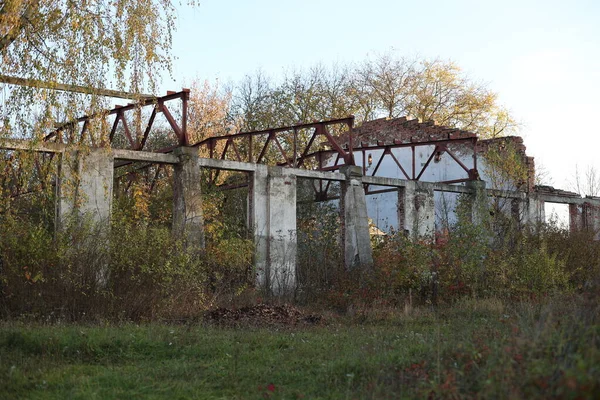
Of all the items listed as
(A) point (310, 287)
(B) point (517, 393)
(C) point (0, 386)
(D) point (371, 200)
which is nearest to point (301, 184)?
(D) point (371, 200)

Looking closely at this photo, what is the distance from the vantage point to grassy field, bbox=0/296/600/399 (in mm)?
5808

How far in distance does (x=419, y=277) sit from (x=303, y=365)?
9506mm

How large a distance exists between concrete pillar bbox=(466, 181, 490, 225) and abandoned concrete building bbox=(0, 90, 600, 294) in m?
0.07

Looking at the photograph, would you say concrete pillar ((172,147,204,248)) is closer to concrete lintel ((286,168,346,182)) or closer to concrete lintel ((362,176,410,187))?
concrete lintel ((286,168,346,182))

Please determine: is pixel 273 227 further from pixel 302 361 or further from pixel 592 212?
pixel 592 212

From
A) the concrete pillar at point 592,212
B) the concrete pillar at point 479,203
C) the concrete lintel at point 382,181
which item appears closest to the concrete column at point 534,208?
the concrete pillar at point 479,203

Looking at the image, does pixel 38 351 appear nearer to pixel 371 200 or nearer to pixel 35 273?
pixel 35 273

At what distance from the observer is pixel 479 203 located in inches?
802

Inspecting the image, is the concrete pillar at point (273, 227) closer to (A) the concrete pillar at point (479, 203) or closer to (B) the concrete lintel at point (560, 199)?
(A) the concrete pillar at point (479, 203)

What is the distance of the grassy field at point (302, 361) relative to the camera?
229 inches

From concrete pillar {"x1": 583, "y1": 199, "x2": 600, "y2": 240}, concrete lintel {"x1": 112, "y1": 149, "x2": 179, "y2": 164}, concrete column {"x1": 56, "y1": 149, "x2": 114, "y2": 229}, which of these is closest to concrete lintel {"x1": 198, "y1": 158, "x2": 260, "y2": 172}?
concrete lintel {"x1": 112, "y1": 149, "x2": 179, "y2": 164}

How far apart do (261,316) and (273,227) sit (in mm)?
5426

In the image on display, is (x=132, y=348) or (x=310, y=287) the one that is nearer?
(x=132, y=348)

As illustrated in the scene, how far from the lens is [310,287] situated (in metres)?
18.6
